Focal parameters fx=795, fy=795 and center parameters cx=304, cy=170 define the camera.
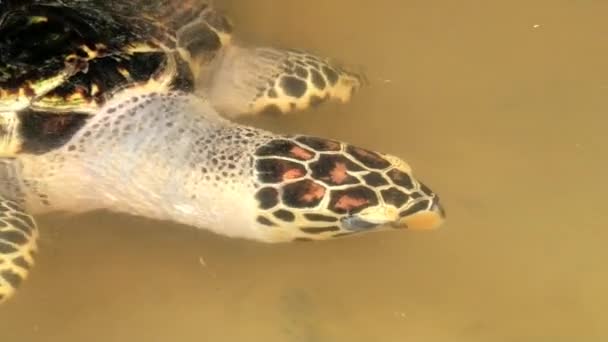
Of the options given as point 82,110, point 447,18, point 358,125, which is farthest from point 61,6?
point 447,18

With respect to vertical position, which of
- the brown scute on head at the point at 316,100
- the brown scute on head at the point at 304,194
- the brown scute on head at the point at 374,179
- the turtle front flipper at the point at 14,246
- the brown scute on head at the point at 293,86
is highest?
the brown scute on head at the point at 293,86

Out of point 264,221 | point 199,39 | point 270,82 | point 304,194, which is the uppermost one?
point 199,39

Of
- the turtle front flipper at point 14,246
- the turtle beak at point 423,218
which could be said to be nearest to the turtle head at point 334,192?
the turtle beak at point 423,218

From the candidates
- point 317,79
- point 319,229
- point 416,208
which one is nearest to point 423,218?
point 416,208

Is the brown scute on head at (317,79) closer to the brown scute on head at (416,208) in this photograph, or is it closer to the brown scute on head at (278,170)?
the brown scute on head at (278,170)

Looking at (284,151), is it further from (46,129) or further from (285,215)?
(46,129)

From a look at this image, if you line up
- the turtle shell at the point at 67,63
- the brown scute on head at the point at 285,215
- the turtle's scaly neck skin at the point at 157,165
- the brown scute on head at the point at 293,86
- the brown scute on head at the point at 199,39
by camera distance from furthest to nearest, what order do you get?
the brown scute on head at the point at 293,86 → the brown scute on head at the point at 199,39 → the turtle's scaly neck skin at the point at 157,165 → the brown scute on head at the point at 285,215 → the turtle shell at the point at 67,63

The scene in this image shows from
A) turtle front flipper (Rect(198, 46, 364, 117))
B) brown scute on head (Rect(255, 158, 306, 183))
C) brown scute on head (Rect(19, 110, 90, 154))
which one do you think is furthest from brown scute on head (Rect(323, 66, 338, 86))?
brown scute on head (Rect(19, 110, 90, 154))

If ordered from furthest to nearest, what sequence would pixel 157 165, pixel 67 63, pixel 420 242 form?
pixel 420 242 < pixel 157 165 < pixel 67 63

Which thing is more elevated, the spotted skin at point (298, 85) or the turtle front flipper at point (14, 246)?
the spotted skin at point (298, 85)

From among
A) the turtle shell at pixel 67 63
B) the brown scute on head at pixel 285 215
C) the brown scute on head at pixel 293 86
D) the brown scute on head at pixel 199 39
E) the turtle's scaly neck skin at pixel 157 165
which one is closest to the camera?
the turtle shell at pixel 67 63
